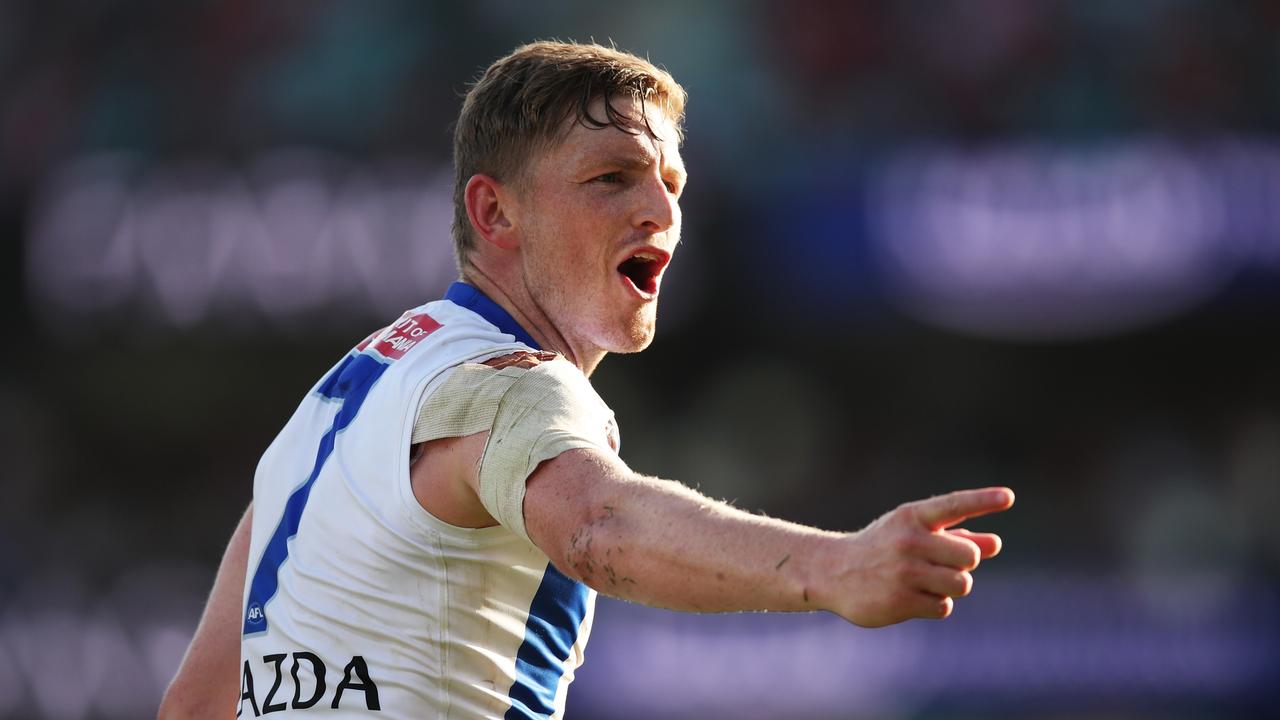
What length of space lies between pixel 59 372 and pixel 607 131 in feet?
31.0

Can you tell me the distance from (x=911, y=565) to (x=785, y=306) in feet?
28.5

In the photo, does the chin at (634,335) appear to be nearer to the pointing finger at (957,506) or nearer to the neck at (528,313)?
the neck at (528,313)

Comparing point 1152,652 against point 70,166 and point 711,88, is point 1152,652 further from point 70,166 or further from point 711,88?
point 70,166

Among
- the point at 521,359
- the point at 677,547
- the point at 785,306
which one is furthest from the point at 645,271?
the point at 785,306

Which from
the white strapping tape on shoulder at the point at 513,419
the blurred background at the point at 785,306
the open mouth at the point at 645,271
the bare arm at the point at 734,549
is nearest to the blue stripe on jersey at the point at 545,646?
the white strapping tape on shoulder at the point at 513,419

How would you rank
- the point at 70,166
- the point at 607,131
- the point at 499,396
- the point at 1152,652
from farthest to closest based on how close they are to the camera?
the point at 70,166 < the point at 1152,652 < the point at 607,131 < the point at 499,396

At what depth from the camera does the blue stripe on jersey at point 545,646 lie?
9.75 ft

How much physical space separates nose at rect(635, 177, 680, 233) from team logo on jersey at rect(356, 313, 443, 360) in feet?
1.69

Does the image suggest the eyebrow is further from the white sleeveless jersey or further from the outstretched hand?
the outstretched hand

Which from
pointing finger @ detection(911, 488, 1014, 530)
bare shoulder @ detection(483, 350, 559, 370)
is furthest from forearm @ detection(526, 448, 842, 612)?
bare shoulder @ detection(483, 350, 559, 370)

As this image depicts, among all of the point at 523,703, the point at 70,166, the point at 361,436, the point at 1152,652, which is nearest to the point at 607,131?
the point at 361,436

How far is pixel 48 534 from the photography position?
11.8m

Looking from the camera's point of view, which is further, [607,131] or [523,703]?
[607,131]

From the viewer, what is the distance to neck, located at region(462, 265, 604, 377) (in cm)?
337
